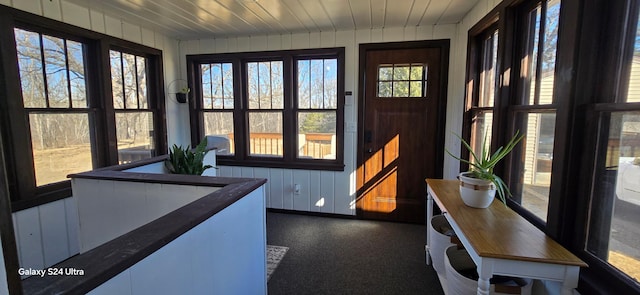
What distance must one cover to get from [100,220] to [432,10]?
3.08 meters

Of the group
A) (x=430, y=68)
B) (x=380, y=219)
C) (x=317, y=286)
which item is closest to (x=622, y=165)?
(x=317, y=286)

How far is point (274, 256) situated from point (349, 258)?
667mm

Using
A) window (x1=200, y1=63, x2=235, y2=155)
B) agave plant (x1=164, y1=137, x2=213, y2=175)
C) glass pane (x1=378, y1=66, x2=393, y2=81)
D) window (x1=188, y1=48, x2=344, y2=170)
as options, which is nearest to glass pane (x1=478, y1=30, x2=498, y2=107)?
glass pane (x1=378, y1=66, x2=393, y2=81)

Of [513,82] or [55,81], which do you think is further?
[55,81]

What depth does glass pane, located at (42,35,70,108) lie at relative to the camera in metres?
2.41

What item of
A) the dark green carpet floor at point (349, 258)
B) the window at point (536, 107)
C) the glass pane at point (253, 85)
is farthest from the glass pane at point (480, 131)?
the glass pane at point (253, 85)

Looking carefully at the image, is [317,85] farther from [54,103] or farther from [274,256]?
[54,103]

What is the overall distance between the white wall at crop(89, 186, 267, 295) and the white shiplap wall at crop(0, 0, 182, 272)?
1.33 meters

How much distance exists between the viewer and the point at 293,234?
3084mm

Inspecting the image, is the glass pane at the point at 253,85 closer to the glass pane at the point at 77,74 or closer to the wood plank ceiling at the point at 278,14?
the wood plank ceiling at the point at 278,14

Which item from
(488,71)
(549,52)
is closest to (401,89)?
(488,71)

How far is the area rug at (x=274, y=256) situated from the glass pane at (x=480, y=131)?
6.40 feet

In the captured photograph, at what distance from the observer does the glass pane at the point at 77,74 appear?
2.61m

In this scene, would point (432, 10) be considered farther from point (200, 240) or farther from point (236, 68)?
point (200, 240)
